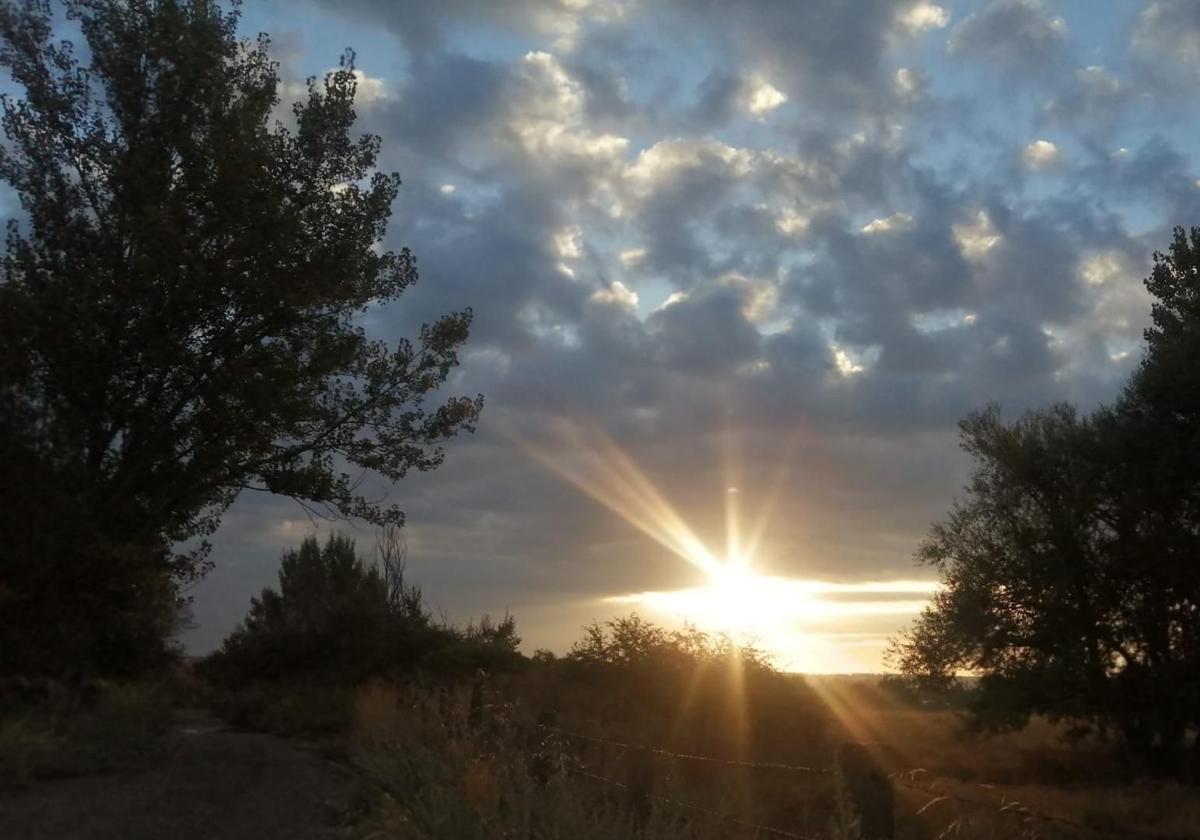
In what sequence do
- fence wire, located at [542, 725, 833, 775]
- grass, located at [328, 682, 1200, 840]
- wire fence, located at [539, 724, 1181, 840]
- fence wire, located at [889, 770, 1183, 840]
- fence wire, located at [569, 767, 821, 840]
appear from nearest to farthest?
1. fence wire, located at [889, 770, 1183, 840]
2. wire fence, located at [539, 724, 1181, 840]
3. fence wire, located at [569, 767, 821, 840]
4. grass, located at [328, 682, 1200, 840]
5. fence wire, located at [542, 725, 833, 775]

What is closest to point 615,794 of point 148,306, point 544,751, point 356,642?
point 544,751

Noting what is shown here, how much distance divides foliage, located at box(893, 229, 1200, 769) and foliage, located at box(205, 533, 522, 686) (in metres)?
14.2

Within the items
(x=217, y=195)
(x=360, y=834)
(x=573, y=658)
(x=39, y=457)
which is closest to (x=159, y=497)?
(x=39, y=457)

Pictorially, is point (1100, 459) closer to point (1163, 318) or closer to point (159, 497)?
point (1163, 318)

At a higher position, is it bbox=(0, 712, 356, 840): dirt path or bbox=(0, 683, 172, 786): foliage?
bbox=(0, 683, 172, 786): foliage

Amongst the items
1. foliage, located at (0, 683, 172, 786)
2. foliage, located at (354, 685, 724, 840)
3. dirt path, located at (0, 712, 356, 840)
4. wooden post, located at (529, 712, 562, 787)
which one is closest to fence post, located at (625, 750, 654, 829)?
foliage, located at (354, 685, 724, 840)

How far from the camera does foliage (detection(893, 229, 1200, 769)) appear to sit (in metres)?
24.4

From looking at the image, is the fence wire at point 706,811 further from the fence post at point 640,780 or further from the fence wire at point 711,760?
the fence wire at point 711,760

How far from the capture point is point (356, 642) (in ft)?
131

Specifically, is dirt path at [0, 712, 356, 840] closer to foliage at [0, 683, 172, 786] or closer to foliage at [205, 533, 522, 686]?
foliage at [0, 683, 172, 786]

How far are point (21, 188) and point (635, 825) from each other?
16355mm

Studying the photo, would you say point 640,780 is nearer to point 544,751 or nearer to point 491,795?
point 544,751

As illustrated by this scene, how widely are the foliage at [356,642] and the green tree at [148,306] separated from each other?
1595 centimetres

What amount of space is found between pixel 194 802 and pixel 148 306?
8474mm
